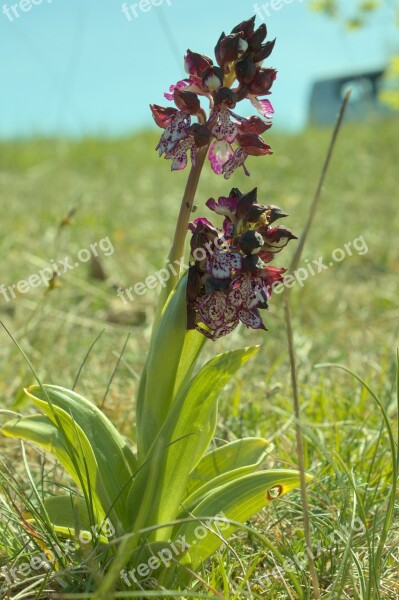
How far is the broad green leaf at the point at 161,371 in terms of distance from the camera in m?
1.27

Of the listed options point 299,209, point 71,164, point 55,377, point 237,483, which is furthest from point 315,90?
point 237,483

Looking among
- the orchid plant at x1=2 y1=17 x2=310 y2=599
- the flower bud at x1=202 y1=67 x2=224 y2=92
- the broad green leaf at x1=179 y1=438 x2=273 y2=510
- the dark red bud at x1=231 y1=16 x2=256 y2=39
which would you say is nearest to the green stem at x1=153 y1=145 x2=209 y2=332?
the orchid plant at x1=2 y1=17 x2=310 y2=599

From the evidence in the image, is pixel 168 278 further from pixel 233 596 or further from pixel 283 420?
pixel 283 420

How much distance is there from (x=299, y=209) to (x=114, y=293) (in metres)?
1.90

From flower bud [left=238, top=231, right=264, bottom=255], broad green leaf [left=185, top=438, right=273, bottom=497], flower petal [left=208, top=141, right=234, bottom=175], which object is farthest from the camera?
broad green leaf [left=185, top=438, right=273, bottom=497]

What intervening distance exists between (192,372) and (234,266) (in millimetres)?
231

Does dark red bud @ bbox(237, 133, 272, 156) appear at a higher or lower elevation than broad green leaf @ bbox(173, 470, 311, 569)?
higher

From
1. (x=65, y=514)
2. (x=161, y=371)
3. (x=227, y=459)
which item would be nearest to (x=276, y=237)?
(x=161, y=371)

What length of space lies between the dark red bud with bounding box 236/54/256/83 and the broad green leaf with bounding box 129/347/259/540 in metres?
0.49

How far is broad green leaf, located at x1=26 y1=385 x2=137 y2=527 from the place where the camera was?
1.39m

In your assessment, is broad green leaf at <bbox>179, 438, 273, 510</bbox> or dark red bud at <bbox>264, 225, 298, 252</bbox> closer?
dark red bud at <bbox>264, 225, 298, 252</bbox>

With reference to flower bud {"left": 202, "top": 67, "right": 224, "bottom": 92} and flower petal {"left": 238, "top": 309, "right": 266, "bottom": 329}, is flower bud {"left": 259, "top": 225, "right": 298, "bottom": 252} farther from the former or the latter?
flower bud {"left": 202, "top": 67, "right": 224, "bottom": 92}

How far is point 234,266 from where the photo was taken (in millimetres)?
1208

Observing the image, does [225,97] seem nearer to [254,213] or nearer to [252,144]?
[252,144]
